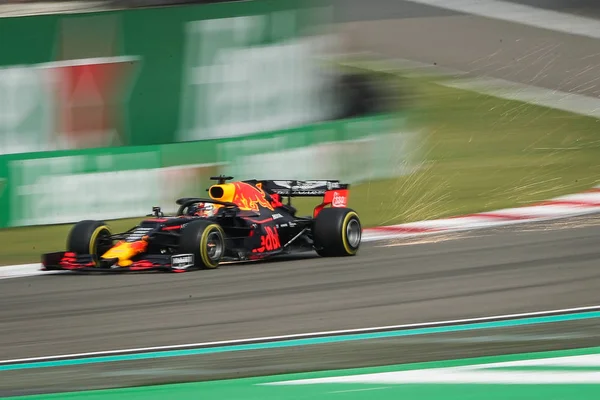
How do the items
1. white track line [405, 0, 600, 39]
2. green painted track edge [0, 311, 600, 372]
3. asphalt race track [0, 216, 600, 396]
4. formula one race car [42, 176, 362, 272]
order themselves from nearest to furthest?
asphalt race track [0, 216, 600, 396], green painted track edge [0, 311, 600, 372], formula one race car [42, 176, 362, 272], white track line [405, 0, 600, 39]

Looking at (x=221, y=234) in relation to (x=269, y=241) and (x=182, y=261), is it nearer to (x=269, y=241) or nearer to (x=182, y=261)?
(x=182, y=261)

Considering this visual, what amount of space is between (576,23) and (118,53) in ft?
40.6

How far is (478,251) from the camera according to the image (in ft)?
31.8

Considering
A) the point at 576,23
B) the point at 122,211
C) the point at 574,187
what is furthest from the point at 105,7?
the point at 576,23

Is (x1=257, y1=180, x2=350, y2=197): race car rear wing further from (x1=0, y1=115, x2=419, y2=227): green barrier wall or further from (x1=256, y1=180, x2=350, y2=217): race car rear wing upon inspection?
(x1=0, y1=115, x2=419, y2=227): green barrier wall

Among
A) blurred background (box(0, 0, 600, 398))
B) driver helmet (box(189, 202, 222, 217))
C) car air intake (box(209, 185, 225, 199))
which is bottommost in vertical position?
driver helmet (box(189, 202, 222, 217))

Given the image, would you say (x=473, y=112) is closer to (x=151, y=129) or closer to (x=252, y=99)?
(x=252, y=99)

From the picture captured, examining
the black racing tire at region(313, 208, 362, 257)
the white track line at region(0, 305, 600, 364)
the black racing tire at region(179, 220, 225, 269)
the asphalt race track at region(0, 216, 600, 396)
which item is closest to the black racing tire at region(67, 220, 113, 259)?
the asphalt race track at region(0, 216, 600, 396)

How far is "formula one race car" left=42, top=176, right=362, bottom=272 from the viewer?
30.9 ft

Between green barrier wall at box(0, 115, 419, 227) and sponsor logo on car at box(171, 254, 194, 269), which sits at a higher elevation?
green barrier wall at box(0, 115, 419, 227)

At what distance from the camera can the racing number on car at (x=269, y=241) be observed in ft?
32.4

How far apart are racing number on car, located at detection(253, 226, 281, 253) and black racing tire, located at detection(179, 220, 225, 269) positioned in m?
0.47

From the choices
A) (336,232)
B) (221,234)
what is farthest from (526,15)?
(221,234)

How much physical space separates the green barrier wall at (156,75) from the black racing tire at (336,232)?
12.6 feet
